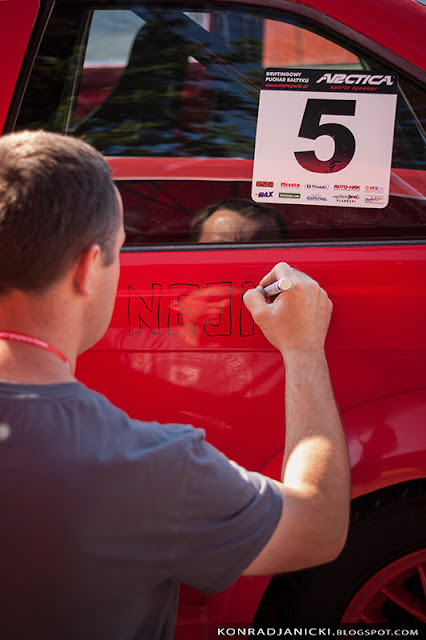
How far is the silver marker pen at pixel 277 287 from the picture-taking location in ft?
4.85

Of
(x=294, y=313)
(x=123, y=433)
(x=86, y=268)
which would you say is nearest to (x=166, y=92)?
(x=294, y=313)

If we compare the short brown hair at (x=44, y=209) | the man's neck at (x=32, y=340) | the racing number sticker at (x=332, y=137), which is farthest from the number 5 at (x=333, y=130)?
the man's neck at (x=32, y=340)

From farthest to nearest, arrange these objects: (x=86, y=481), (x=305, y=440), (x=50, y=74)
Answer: (x=50, y=74), (x=305, y=440), (x=86, y=481)

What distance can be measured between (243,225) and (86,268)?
803 mm

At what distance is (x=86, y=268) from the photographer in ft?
3.51

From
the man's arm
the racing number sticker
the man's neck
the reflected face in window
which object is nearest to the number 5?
the racing number sticker

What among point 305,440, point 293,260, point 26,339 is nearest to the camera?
point 26,339

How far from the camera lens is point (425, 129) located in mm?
1791

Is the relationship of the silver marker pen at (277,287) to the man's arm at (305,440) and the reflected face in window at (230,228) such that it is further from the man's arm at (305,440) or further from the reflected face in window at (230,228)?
the reflected face in window at (230,228)

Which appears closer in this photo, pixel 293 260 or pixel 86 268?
pixel 86 268

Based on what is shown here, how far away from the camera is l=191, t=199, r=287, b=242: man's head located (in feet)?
5.89

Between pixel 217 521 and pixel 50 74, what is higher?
pixel 50 74

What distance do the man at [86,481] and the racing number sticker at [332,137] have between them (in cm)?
75

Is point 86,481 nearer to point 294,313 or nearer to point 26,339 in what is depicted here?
point 26,339
